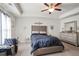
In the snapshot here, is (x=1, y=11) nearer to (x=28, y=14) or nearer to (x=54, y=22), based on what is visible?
(x=28, y=14)

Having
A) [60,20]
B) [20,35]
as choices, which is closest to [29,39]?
[20,35]

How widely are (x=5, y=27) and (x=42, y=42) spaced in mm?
1987

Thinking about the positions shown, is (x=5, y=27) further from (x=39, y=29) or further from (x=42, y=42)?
(x=42, y=42)

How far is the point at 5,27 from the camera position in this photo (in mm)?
2338

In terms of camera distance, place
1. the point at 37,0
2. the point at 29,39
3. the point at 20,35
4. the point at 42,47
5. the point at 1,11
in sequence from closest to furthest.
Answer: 1. the point at 37,0
2. the point at 1,11
3. the point at 20,35
4. the point at 29,39
5. the point at 42,47

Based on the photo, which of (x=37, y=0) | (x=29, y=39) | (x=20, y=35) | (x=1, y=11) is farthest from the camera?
(x=29, y=39)

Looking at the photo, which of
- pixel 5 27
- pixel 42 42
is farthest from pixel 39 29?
pixel 42 42

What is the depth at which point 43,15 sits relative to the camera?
269cm

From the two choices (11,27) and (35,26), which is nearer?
(11,27)

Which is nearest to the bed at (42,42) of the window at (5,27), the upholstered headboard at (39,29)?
the upholstered headboard at (39,29)

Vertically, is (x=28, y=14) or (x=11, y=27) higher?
(x=28, y=14)

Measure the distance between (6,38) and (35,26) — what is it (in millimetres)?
810

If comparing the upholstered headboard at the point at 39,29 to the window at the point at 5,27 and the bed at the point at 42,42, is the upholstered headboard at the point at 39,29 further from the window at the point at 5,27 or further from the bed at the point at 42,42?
the window at the point at 5,27

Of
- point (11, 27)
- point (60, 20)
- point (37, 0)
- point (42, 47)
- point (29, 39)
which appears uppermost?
point (37, 0)
